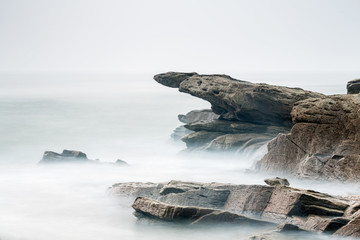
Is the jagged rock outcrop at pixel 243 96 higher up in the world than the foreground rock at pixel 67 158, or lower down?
higher up

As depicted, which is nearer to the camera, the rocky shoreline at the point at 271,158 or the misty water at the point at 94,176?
the rocky shoreline at the point at 271,158

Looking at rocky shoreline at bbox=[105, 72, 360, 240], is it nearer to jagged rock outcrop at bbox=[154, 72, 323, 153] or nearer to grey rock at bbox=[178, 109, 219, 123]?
jagged rock outcrop at bbox=[154, 72, 323, 153]

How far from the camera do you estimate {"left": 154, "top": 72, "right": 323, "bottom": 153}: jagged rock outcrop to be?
41.3 meters

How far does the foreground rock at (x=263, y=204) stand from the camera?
23656 mm

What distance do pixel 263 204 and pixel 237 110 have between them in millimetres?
18560

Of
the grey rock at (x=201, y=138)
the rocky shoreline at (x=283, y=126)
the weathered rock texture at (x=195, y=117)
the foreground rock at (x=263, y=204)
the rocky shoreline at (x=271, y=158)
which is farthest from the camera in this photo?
the weathered rock texture at (x=195, y=117)

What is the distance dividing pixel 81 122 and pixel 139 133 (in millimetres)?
19050

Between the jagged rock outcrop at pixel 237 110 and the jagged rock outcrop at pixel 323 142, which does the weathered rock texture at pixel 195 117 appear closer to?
the jagged rock outcrop at pixel 237 110

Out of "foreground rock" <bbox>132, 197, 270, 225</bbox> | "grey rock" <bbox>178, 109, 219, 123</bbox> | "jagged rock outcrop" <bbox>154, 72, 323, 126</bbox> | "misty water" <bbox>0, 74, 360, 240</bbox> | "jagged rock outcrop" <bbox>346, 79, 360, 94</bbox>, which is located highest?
"jagged rock outcrop" <bbox>346, 79, 360, 94</bbox>

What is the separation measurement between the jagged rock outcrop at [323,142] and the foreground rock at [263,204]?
5.37 metres

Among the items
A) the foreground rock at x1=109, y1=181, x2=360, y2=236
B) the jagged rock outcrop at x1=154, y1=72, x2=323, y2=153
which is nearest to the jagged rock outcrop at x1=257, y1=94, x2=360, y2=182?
the foreground rock at x1=109, y1=181, x2=360, y2=236

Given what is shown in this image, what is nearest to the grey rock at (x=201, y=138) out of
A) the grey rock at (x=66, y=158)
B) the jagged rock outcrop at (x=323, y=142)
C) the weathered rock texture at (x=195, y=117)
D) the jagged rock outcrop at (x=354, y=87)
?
the weathered rock texture at (x=195, y=117)

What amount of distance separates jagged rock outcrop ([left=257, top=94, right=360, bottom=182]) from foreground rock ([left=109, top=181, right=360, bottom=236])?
5.37m

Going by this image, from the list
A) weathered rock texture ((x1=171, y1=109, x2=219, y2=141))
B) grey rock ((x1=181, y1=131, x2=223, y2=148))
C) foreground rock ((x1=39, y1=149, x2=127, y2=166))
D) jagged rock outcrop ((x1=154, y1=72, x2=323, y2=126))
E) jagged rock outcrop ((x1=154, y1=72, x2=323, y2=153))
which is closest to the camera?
jagged rock outcrop ((x1=154, y1=72, x2=323, y2=126))
